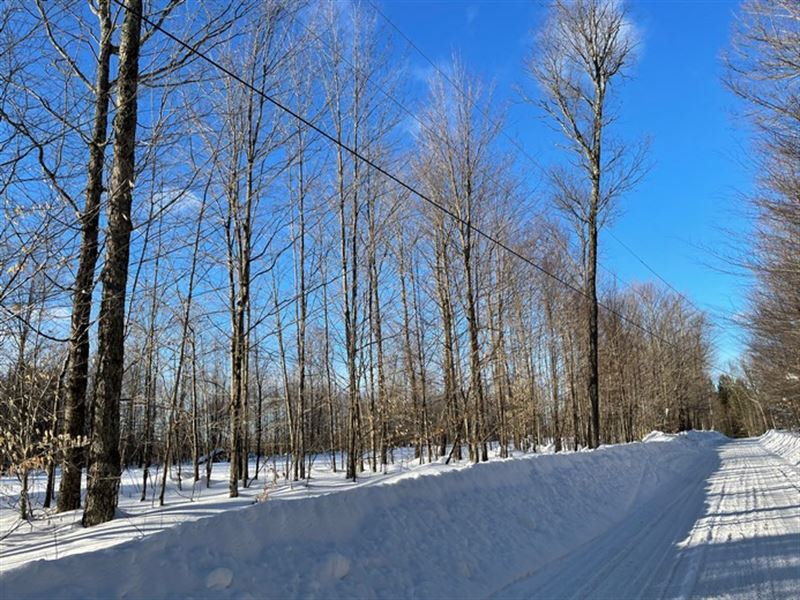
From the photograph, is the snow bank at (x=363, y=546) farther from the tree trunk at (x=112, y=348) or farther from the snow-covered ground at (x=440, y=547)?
the tree trunk at (x=112, y=348)

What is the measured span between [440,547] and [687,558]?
2.82 meters

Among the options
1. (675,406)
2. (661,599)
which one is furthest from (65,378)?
(675,406)

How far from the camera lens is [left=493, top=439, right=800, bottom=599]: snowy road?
473cm

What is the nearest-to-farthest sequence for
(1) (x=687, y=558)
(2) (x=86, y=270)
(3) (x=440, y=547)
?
1. (2) (x=86, y=270)
2. (3) (x=440, y=547)
3. (1) (x=687, y=558)

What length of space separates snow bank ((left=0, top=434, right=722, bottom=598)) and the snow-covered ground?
0.01m

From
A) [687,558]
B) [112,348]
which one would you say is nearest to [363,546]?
[112,348]

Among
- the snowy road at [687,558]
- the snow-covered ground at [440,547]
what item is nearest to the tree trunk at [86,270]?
the snow-covered ground at [440,547]

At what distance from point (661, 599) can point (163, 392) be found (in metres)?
17.3

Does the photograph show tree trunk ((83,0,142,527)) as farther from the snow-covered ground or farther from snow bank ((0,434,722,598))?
snow bank ((0,434,722,598))

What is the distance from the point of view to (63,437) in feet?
13.1

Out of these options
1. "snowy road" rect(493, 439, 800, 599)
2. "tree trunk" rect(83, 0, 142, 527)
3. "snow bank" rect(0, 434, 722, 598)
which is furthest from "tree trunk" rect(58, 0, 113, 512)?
"snowy road" rect(493, 439, 800, 599)

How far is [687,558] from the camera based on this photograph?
573 centimetres

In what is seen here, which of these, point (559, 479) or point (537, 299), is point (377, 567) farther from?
point (537, 299)

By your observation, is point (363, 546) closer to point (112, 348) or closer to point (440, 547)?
point (440, 547)
